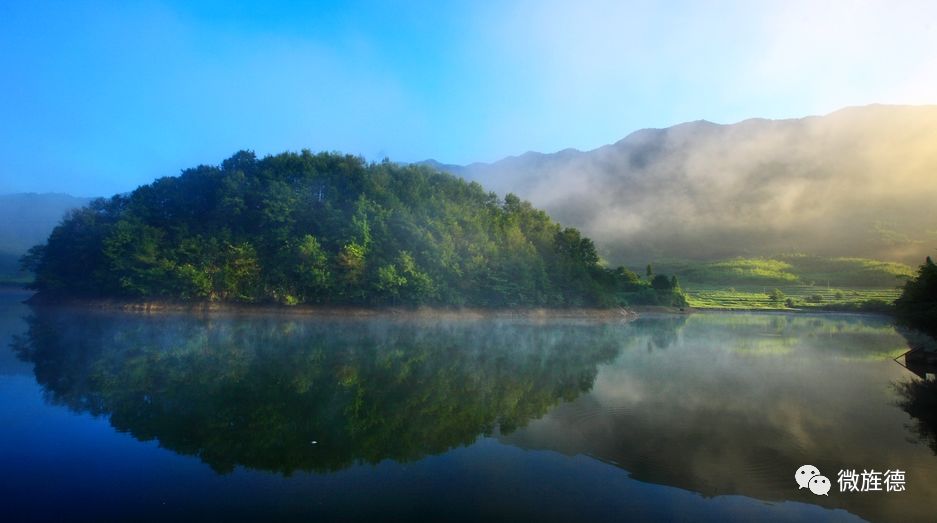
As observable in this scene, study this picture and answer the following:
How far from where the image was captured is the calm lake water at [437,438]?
23.0 ft

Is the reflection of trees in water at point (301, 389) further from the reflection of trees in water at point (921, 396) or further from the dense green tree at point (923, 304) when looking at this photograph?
the dense green tree at point (923, 304)

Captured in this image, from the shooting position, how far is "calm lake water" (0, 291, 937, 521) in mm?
7016

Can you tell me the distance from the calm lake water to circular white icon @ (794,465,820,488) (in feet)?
0.89

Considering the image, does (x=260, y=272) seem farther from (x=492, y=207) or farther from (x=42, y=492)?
(x=42, y=492)

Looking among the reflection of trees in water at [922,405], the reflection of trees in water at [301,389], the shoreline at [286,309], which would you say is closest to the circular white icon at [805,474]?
the reflection of trees in water at [922,405]

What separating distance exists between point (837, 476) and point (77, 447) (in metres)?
13.1

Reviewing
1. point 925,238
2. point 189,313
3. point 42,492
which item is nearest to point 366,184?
point 189,313

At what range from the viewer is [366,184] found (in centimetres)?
5300

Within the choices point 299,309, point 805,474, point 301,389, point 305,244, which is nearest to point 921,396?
point 805,474
